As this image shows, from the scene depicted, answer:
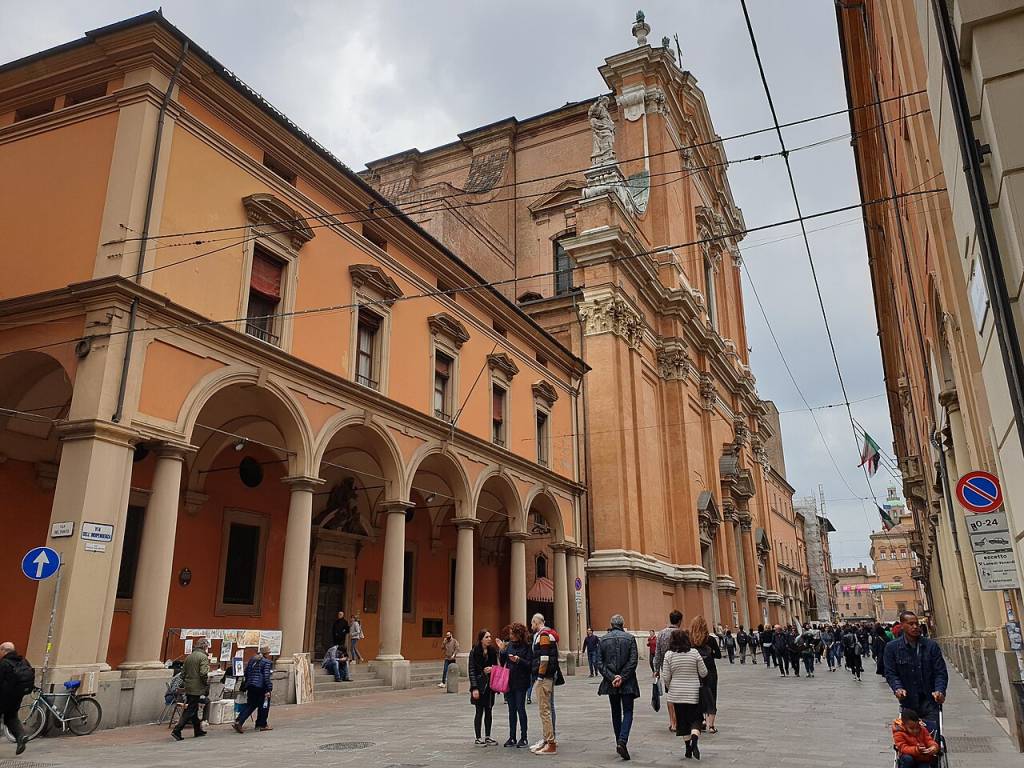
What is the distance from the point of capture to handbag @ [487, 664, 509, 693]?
29.6 feet

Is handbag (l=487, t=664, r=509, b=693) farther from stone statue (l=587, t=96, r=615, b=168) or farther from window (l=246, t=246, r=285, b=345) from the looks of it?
stone statue (l=587, t=96, r=615, b=168)

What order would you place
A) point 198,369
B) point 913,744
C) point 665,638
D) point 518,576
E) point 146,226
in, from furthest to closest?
point 518,576 → point 198,369 → point 146,226 → point 665,638 → point 913,744

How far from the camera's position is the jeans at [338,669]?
1552cm

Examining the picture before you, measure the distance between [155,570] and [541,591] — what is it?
718 inches

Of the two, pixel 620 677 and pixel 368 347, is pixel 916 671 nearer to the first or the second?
pixel 620 677

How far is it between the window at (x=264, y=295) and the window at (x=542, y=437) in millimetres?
11646

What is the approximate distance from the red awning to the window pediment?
1410cm

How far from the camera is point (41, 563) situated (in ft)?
31.4

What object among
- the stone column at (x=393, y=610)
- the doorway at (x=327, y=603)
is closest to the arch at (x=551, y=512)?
the doorway at (x=327, y=603)

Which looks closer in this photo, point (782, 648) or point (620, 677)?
point (620, 677)

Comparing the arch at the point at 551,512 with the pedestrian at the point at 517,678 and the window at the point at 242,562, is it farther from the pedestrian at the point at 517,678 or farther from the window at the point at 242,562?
the pedestrian at the point at 517,678

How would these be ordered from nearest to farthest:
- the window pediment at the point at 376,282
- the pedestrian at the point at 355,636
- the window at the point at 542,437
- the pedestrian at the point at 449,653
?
the window pediment at the point at 376,282, the pedestrian at the point at 449,653, the pedestrian at the point at 355,636, the window at the point at 542,437

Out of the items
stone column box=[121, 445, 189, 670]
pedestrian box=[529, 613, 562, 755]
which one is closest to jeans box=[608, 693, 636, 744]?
pedestrian box=[529, 613, 562, 755]

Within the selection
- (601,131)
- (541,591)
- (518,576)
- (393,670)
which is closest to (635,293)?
(601,131)
